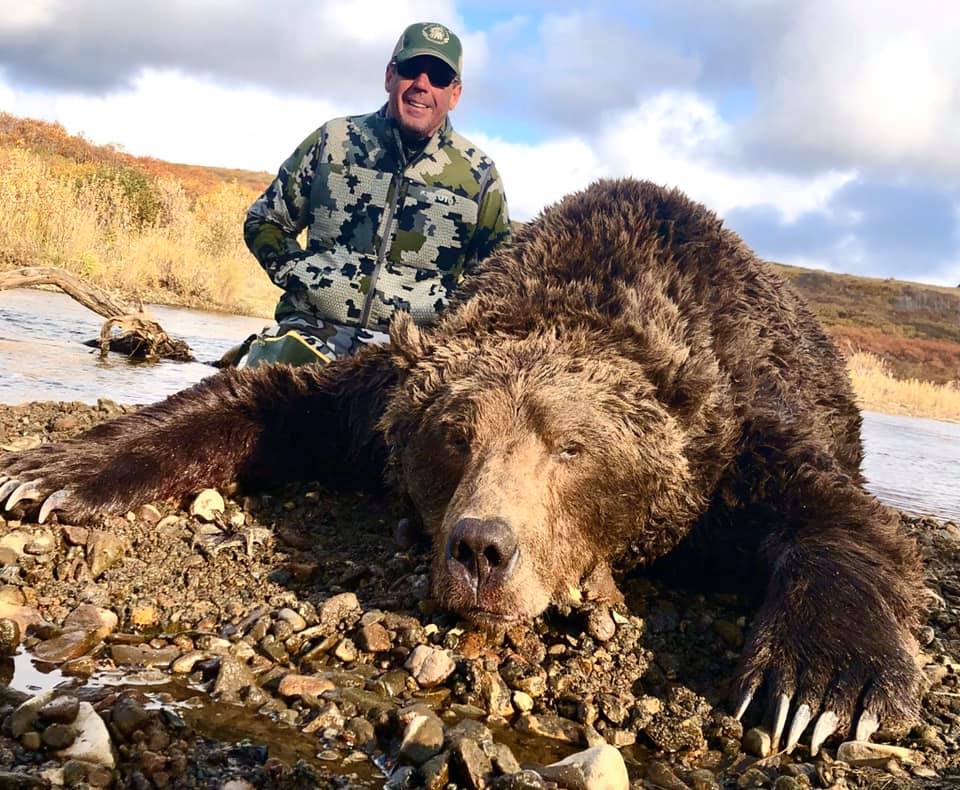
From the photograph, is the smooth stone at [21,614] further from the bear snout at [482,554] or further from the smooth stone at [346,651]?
the bear snout at [482,554]

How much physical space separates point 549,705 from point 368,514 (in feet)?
5.34

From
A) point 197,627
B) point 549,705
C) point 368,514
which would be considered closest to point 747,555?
point 549,705

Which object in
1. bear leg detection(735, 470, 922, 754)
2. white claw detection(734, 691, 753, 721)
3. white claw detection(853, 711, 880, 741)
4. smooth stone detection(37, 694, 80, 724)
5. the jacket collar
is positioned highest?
the jacket collar

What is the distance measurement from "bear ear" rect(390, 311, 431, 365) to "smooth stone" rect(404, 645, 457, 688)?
119 centimetres

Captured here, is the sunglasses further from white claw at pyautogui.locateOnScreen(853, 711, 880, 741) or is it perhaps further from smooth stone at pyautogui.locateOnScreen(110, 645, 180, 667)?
white claw at pyautogui.locateOnScreen(853, 711, 880, 741)

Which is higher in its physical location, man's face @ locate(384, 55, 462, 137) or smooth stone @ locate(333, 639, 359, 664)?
man's face @ locate(384, 55, 462, 137)

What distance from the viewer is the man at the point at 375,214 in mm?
5434

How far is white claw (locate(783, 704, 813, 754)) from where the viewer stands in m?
2.32

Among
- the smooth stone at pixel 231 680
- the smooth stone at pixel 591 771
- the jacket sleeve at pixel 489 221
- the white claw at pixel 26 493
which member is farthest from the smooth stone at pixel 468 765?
the jacket sleeve at pixel 489 221

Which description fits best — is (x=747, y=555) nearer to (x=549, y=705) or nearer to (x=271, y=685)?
(x=549, y=705)

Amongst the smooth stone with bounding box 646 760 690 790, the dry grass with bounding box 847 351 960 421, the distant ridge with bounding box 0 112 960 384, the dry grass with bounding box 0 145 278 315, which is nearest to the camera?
the smooth stone with bounding box 646 760 690 790

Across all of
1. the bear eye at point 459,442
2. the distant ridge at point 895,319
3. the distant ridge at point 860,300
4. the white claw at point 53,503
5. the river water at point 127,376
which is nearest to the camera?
the bear eye at point 459,442

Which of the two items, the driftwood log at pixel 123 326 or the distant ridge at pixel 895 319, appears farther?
the distant ridge at pixel 895 319

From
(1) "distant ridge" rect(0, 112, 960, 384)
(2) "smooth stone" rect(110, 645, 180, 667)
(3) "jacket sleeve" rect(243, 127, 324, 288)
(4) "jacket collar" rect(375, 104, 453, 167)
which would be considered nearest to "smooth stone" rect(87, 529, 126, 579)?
(2) "smooth stone" rect(110, 645, 180, 667)
